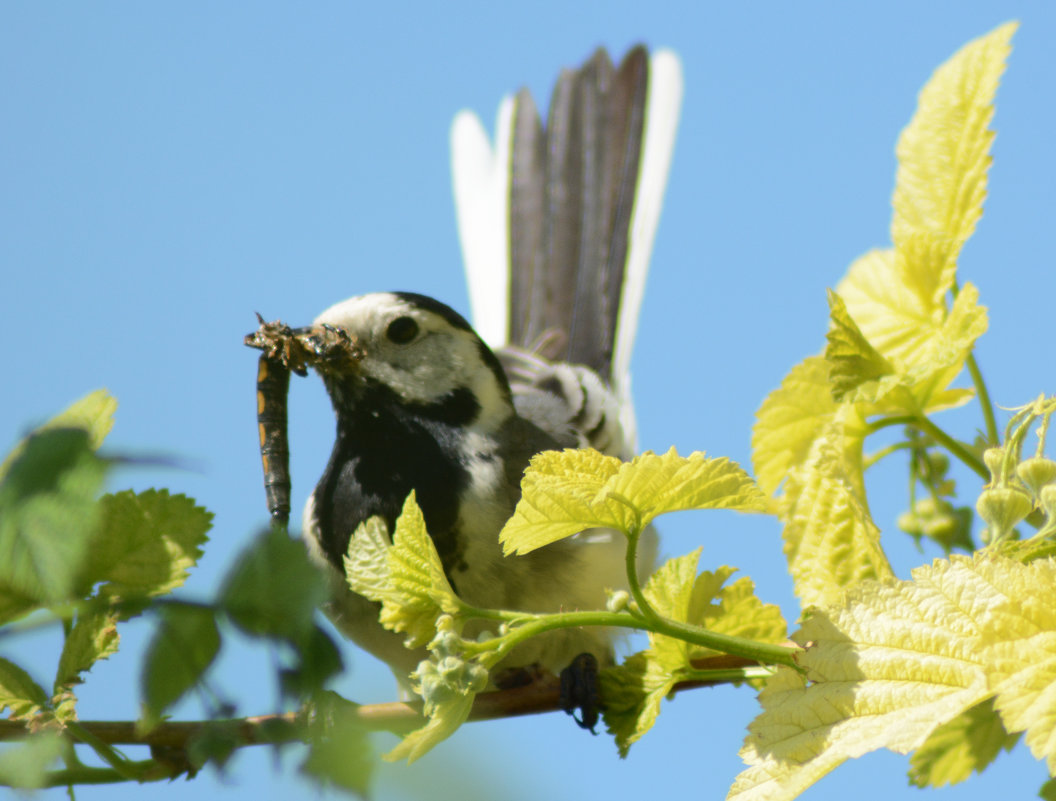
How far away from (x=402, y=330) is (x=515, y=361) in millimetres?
1320

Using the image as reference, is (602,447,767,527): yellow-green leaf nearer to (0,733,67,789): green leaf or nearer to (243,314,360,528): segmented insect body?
(0,733,67,789): green leaf

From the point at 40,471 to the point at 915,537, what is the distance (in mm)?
1404

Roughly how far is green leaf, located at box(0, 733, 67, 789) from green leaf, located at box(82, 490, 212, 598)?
0.13m

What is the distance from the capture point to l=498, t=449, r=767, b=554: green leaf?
107cm

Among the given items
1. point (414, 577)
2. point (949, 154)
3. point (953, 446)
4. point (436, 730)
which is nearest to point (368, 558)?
point (414, 577)

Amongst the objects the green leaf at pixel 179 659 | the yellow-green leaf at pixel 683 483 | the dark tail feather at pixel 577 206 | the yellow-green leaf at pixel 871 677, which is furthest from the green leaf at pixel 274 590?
the dark tail feather at pixel 577 206

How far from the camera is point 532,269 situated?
436 cm

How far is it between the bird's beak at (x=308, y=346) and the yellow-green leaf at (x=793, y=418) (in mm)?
1080

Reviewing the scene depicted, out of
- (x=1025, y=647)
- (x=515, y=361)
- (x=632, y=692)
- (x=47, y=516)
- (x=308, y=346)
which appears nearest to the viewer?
(x=47, y=516)

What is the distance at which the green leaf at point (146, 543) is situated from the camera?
1031 millimetres

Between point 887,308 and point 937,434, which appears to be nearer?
point 937,434

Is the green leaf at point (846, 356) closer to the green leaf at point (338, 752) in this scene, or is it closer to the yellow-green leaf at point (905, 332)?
the yellow-green leaf at point (905, 332)

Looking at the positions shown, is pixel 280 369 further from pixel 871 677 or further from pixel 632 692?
pixel 871 677

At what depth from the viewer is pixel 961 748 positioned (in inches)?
47.1
